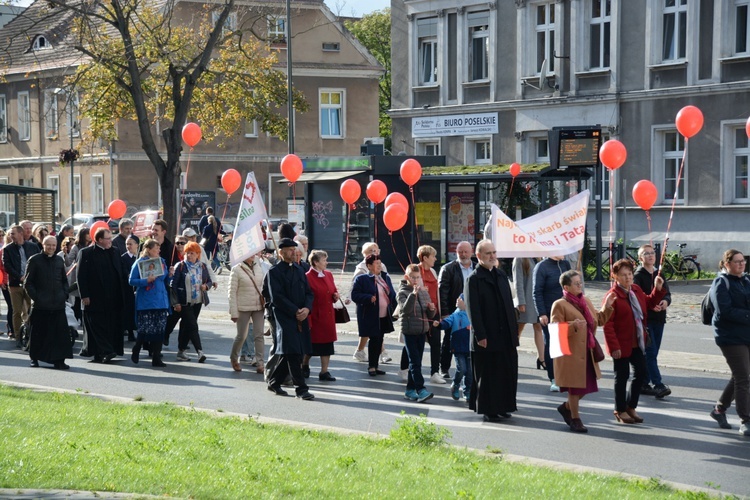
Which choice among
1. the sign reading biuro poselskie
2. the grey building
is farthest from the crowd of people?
the sign reading biuro poselskie

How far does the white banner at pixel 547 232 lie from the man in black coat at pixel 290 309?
2.28m

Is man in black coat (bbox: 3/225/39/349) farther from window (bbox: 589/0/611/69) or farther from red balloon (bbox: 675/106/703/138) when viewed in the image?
window (bbox: 589/0/611/69)

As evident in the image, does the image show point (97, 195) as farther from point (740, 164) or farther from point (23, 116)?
point (740, 164)

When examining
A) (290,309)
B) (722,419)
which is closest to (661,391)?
(722,419)

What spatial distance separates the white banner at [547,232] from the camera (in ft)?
40.9

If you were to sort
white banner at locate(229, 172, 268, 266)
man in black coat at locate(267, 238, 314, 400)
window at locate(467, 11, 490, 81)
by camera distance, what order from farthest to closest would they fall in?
window at locate(467, 11, 490, 81), white banner at locate(229, 172, 268, 266), man in black coat at locate(267, 238, 314, 400)

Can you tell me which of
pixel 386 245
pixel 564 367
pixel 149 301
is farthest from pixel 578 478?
pixel 386 245

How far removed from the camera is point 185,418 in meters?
11.0

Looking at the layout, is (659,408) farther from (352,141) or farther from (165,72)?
(352,141)

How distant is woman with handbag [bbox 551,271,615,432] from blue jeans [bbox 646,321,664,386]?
1.95 m

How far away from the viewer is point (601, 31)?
117 feet

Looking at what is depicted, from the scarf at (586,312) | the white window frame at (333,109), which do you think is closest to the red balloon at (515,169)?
the scarf at (586,312)

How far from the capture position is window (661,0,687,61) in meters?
33.6

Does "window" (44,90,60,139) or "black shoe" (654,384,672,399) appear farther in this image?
"window" (44,90,60,139)
